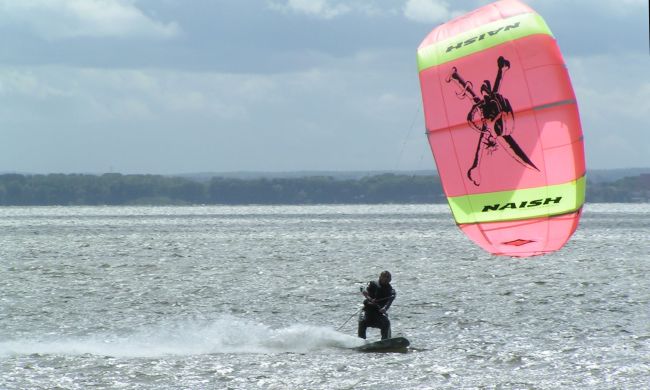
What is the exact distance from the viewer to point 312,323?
3812 centimetres

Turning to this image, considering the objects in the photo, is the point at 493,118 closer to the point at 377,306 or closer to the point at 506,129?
the point at 506,129

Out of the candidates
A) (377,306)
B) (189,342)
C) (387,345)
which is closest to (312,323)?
(189,342)

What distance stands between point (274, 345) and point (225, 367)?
3.89 m

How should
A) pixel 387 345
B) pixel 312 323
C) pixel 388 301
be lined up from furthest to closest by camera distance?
pixel 312 323 → pixel 387 345 → pixel 388 301

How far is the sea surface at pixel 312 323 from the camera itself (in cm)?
2748

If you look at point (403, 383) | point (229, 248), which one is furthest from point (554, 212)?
point (229, 248)

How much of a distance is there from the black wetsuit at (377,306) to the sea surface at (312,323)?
1.07 m

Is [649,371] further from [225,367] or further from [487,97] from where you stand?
[225,367]

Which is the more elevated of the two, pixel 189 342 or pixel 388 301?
pixel 388 301

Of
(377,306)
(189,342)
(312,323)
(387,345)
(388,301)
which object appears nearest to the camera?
(388,301)

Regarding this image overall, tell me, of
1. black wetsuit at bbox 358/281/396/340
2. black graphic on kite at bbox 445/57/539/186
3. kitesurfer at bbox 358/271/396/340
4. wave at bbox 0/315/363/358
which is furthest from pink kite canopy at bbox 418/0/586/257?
wave at bbox 0/315/363/358

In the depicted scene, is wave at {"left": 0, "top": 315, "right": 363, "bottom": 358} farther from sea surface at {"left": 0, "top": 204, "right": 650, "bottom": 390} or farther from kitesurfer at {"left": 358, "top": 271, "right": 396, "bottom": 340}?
kitesurfer at {"left": 358, "top": 271, "right": 396, "bottom": 340}

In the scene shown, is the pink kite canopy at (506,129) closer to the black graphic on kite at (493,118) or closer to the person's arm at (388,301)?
the black graphic on kite at (493,118)

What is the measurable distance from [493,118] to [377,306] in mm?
5565
